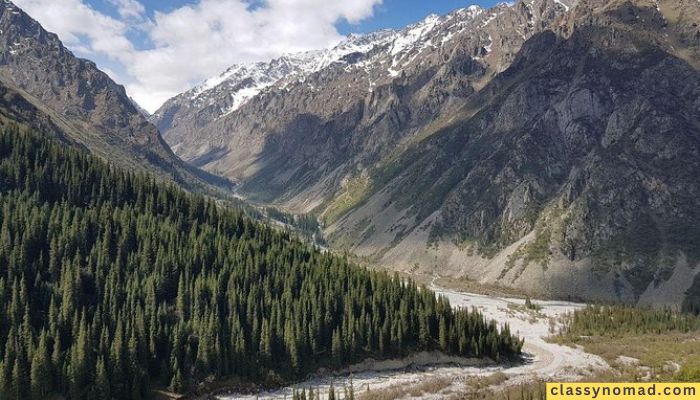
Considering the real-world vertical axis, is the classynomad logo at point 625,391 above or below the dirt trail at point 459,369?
above

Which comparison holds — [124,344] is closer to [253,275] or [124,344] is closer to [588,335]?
[253,275]

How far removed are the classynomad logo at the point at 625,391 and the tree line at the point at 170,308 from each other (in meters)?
47.6

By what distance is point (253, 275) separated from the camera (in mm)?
121625

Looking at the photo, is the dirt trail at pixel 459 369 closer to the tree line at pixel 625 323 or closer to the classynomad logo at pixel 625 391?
the tree line at pixel 625 323

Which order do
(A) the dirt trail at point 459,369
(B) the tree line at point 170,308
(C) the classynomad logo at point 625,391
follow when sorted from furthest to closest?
(A) the dirt trail at point 459,369 < (B) the tree line at point 170,308 < (C) the classynomad logo at point 625,391

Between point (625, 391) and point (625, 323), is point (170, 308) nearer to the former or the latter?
point (625, 391)

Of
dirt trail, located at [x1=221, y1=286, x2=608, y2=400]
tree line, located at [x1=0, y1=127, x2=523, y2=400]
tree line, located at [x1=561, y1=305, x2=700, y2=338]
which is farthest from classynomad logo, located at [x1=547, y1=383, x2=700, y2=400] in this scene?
Answer: tree line, located at [x1=561, y1=305, x2=700, y2=338]

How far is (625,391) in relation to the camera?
59750 millimetres

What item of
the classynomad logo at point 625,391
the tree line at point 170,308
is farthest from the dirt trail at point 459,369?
the classynomad logo at point 625,391

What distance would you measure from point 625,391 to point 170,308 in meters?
78.3

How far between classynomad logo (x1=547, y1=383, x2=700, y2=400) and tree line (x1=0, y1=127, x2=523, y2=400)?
47.6 meters

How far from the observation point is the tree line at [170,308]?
87.4 metres

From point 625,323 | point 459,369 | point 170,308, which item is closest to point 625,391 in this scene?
point 459,369

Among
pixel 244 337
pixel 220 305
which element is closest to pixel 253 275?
pixel 220 305
